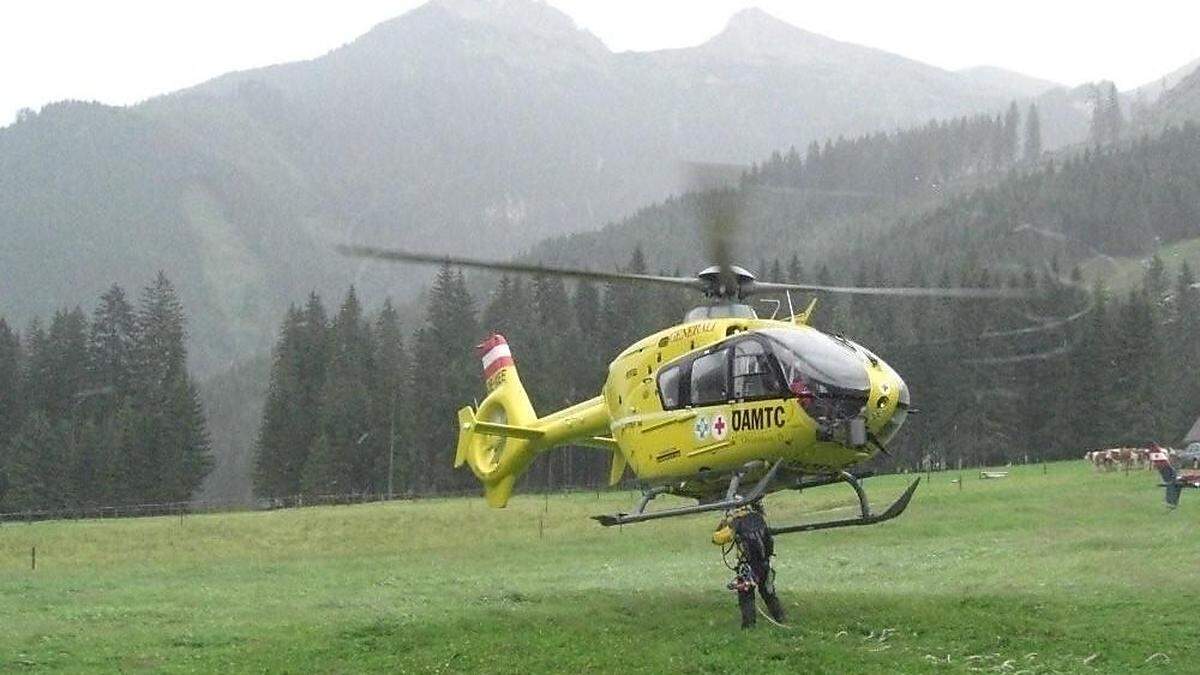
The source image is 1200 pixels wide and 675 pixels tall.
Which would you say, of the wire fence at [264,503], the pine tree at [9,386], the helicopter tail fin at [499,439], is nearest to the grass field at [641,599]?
the helicopter tail fin at [499,439]

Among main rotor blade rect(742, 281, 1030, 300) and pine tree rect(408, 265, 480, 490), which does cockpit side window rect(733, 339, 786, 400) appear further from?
pine tree rect(408, 265, 480, 490)

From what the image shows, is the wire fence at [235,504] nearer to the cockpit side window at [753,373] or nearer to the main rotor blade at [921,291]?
the main rotor blade at [921,291]

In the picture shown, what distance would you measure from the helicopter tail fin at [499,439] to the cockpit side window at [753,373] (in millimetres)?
6898

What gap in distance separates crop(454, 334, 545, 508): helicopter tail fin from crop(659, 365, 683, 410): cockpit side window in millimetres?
5119

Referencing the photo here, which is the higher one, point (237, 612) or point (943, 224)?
point (943, 224)

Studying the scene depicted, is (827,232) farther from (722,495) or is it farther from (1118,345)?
(722,495)

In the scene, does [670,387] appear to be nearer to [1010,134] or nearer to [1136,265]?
[1136,265]

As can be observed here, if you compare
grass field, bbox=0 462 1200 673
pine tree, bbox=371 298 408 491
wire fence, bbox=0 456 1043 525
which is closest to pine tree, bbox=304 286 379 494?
pine tree, bbox=371 298 408 491

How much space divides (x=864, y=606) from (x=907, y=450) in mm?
60732

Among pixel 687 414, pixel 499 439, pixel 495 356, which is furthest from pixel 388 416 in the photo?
pixel 687 414

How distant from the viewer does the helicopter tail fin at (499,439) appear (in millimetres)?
24469

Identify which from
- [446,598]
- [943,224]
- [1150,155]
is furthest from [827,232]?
[446,598]

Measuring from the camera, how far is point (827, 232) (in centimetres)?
12962

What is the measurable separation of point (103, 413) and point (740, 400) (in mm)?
74965
